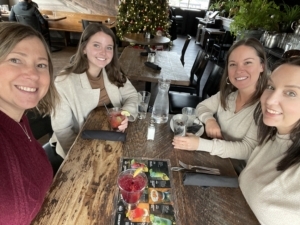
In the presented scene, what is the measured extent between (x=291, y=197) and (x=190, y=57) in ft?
21.7

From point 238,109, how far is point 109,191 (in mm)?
1055

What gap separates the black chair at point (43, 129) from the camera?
4.79ft

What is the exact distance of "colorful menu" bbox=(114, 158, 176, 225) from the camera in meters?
0.79

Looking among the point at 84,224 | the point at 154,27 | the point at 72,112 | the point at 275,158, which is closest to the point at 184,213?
the point at 84,224

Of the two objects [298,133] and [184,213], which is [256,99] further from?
[184,213]

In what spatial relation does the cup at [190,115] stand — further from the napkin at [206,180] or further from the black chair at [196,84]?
the black chair at [196,84]

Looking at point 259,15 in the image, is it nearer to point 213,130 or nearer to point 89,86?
point 213,130

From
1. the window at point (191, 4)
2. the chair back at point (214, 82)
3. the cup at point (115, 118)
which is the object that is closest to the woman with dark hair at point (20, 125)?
the cup at point (115, 118)

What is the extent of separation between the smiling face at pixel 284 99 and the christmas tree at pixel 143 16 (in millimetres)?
4996

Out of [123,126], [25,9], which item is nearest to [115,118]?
[123,126]

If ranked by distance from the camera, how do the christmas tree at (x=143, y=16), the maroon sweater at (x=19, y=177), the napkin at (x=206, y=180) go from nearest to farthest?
the maroon sweater at (x=19, y=177), the napkin at (x=206, y=180), the christmas tree at (x=143, y=16)

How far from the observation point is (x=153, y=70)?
275 cm

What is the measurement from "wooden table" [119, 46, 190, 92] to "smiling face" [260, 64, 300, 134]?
159 centimetres

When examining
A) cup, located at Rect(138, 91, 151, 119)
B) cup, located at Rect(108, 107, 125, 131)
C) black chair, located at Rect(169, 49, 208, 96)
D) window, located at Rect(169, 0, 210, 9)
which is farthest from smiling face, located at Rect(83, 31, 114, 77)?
window, located at Rect(169, 0, 210, 9)
